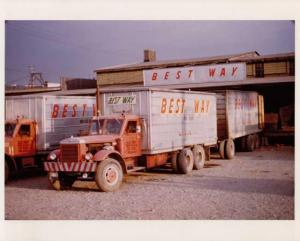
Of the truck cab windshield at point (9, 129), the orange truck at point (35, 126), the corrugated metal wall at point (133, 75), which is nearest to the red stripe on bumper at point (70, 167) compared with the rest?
the orange truck at point (35, 126)

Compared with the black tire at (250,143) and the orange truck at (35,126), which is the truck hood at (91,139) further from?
the black tire at (250,143)

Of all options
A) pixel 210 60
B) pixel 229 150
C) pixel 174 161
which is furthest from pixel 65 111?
pixel 210 60

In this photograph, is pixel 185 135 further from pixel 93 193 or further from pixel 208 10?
pixel 208 10

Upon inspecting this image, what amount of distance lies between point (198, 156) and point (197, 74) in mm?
9641

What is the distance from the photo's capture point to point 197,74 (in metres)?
23.6

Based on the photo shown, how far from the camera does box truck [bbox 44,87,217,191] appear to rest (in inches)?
434

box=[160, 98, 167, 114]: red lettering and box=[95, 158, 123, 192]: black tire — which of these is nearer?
box=[95, 158, 123, 192]: black tire

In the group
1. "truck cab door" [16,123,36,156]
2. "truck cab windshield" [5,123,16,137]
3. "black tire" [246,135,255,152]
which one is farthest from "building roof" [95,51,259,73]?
"truck cab windshield" [5,123,16,137]

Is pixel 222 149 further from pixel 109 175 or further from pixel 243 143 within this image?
pixel 109 175

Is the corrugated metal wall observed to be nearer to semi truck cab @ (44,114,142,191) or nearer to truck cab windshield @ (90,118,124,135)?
semi truck cab @ (44,114,142,191)

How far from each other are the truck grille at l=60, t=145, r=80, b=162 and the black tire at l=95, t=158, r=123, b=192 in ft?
2.18

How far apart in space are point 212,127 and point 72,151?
666 centimetres

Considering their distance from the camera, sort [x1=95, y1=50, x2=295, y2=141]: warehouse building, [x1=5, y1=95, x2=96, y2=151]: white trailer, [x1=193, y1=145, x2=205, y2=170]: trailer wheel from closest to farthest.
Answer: [x1=5, y1=95, x2=96, y2=151]: white trailer
[x1=193, y1=145, x2=205, y2=170]: trailer wheel
[x1=95, y1=50, x2=295, y2=141]: warehouse building

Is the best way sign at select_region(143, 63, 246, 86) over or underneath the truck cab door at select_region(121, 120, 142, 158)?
over
